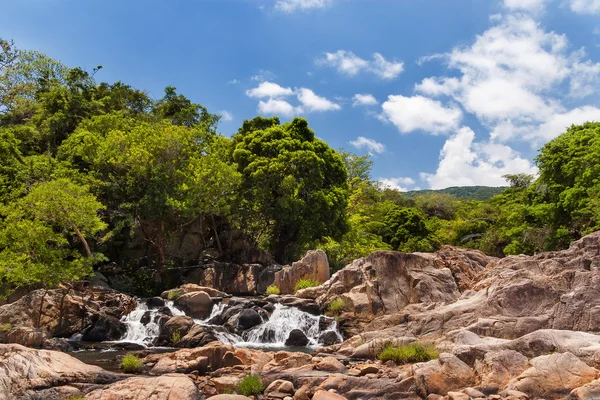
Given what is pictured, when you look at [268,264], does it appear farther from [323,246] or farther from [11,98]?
[11,98]

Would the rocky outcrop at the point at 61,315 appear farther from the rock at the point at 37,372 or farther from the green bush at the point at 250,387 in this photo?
the green bush at the point at 250,387

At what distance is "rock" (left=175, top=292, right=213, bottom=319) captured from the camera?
23125mm

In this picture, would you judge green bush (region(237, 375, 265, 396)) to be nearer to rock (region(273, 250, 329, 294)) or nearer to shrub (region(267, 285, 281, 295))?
shrub (region(267, 285, 281, 295))

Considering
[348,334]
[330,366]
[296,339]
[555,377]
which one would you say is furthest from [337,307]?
[555,377]

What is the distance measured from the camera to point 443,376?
33.2 feet

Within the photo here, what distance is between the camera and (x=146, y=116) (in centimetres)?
3928

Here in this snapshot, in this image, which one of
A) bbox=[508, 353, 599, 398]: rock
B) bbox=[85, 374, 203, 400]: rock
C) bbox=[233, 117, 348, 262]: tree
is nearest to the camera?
bbox=[85, 374, 203, 400]: rock

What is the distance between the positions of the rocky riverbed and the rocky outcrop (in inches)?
2.1

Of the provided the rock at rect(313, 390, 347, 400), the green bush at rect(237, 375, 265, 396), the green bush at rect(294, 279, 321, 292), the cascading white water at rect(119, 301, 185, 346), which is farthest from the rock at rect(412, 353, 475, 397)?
the green bush at rect(294, 279, 321, 292)

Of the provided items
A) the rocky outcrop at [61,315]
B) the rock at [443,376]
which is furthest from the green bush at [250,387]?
the rocky outcrop at [61,315]

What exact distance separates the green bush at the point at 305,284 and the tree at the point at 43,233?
11059 mm

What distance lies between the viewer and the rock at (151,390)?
8.52 meters

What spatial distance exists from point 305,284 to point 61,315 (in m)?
12.5

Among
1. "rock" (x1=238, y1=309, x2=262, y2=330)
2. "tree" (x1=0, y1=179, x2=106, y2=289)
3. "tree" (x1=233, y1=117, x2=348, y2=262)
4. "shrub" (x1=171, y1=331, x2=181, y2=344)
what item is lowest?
"shrub" (x1=171, y1=331, x2=181, y2=344)
